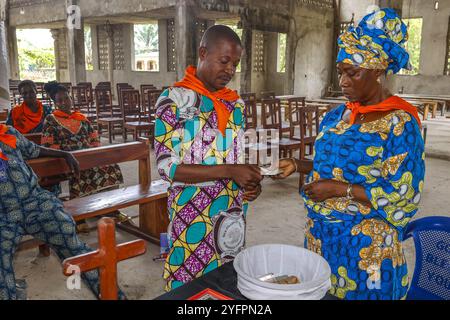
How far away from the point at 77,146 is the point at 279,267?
297 cm

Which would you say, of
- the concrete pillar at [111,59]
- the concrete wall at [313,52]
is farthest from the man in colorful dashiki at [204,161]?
the concrete pillar at [111,59]

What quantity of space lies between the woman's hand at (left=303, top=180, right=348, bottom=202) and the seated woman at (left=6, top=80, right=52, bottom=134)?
3716 mm

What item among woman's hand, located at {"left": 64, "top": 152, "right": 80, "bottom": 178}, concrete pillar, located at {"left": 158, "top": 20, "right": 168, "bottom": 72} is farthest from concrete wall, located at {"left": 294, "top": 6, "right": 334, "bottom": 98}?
woman's hand, located at {"left": 64, "top": 152, "right": 80, "bottom": 178}

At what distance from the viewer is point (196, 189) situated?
59.5 inches

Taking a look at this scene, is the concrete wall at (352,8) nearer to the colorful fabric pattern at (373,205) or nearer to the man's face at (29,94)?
the man's face at (29,94)

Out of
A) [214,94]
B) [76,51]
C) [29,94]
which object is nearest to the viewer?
[214,94]

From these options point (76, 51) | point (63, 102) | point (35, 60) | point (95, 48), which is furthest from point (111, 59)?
point (63, 102)

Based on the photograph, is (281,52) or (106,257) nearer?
(106,257)

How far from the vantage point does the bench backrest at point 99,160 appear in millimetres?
2791

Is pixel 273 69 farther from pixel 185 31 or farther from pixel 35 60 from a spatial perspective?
pixel 35 60

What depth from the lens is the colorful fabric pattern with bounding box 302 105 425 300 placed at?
1.30 metres

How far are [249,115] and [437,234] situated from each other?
4791mm

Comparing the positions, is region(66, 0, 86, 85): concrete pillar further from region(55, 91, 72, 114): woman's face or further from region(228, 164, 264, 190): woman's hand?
region(228, 164, 264, 190): woman's hand

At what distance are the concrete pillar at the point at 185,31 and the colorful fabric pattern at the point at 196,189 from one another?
8.29 meters
